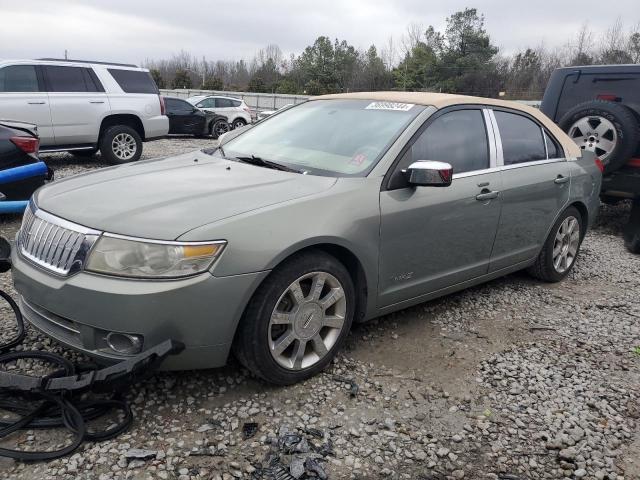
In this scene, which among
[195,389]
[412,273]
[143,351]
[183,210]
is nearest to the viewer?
[143,351]

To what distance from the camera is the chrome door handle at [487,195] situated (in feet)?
12.5

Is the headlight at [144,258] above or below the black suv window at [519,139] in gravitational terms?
below

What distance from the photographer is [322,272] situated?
9.66 ft

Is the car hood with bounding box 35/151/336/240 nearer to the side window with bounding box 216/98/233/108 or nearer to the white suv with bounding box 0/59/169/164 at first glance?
the white suv with bounding box 0/59/169/164

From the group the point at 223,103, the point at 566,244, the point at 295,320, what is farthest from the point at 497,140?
the point at 223,103

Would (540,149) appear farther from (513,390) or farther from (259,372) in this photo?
(259,372)

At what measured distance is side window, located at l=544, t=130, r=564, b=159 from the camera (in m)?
4.68

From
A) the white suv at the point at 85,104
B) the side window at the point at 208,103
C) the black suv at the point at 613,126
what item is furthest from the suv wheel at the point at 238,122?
the black suv at the point at 613,126

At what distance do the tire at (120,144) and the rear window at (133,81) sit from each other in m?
0.75

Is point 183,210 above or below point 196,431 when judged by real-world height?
above

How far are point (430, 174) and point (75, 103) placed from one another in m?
8.15

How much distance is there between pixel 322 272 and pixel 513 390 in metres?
1.33

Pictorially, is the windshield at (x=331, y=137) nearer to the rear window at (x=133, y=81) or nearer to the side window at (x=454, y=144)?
the side window at (x=454, y=144)

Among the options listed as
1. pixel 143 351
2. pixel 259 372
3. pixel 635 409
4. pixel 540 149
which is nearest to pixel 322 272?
pixel 259 372
